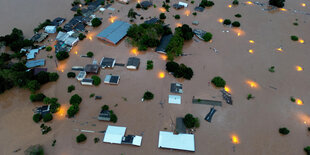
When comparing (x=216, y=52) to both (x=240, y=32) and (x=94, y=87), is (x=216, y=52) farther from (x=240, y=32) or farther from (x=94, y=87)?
(x=94, y=87)

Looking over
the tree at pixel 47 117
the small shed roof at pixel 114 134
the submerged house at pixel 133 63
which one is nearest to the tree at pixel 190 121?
the small shed roof at pixel 114 134

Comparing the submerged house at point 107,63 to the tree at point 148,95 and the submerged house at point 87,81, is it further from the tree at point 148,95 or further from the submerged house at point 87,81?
the tree at point 148,95

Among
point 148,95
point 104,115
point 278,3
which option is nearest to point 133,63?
point 148,95

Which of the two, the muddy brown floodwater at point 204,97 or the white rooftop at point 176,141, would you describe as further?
the muddy brown floodwater at point 204,97

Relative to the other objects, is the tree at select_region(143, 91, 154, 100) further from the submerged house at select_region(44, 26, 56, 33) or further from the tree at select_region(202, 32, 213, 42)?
the submerged house at select_region(44, 26, 56, 33)

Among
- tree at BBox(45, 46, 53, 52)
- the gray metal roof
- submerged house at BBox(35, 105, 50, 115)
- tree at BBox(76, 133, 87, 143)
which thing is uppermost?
tree at BBox(45, 46, 53, 52)

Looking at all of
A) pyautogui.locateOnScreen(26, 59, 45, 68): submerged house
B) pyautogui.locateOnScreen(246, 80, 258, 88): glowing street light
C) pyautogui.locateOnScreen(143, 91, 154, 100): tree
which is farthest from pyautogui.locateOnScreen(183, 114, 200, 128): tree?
pyautogui.locateOnScreen(26, 59, 45, 68): submerged house
